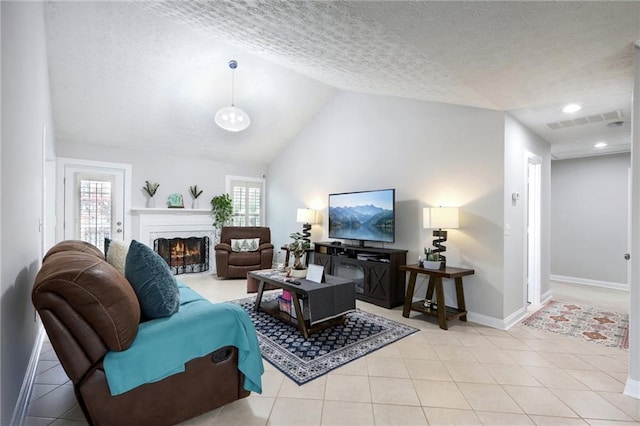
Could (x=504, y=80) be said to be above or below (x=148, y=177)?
above

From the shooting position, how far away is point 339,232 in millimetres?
5008

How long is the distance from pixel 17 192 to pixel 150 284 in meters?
0.92

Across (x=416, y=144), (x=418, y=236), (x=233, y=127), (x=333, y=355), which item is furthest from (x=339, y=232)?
(x=333, y=355)

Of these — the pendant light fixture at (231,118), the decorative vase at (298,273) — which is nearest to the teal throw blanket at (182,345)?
the decorative vase at (298,273)

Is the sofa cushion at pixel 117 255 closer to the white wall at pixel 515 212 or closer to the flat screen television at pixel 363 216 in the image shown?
the flat screen television at pixel 363 216

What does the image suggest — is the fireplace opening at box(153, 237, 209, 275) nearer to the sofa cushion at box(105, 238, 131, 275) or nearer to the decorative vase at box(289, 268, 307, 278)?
the decorative vase at box(289, 268, 307, 278)

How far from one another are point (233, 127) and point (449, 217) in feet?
9.68

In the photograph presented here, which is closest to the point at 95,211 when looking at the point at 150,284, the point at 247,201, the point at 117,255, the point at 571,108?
the point at 247,201

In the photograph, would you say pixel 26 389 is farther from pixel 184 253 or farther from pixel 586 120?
pixel 586 120

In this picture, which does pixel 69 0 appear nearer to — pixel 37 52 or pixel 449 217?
pixel 37 52

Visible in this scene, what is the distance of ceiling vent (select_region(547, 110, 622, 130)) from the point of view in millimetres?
3295

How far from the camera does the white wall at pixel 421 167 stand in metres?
3.41

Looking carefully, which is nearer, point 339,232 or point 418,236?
point 418,236

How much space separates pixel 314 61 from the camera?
2.99 meters
